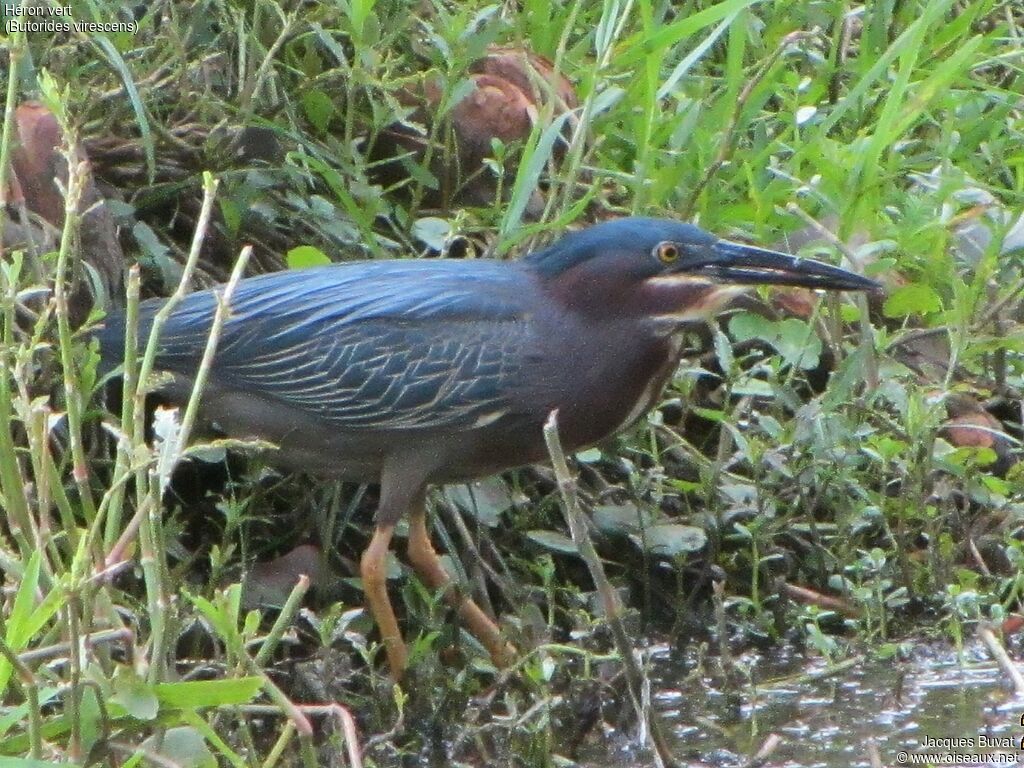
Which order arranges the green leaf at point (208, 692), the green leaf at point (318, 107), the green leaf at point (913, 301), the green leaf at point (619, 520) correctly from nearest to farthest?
the green leaf at point (208, 692)
the green leaf at point (619, 520)
the green leaf at point (913, 301)
the green leaf at point (318, 107)

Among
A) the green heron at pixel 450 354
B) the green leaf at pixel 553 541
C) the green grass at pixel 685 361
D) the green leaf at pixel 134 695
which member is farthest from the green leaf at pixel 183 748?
the green leaf at pixel 553 541

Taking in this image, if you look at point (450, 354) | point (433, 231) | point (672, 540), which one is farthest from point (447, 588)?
point (433, 231)

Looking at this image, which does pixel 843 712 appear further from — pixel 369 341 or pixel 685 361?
pixel 369 341

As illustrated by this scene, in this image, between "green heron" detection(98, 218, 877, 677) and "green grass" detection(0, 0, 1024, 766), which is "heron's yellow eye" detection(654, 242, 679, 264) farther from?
"green grass" detection(0, 0, 1024, 766)

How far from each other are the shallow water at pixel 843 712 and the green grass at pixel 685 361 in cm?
10

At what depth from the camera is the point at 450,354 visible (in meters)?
3.77

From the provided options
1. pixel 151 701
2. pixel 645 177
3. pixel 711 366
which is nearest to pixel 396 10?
pixel 645 177

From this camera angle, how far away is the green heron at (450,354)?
12.2 feet

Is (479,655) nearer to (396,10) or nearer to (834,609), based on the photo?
(834,609)

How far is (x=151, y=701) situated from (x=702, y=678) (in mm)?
1653

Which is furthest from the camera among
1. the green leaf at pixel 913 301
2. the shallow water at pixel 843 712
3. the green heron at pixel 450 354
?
the green leaf at pixel 913 301

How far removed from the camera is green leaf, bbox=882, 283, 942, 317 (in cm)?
432

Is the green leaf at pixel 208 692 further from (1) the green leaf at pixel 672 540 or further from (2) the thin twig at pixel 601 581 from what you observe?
(1) the green leaf at pixel 672 540

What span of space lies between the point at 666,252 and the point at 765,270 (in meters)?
Answer: 0.20
